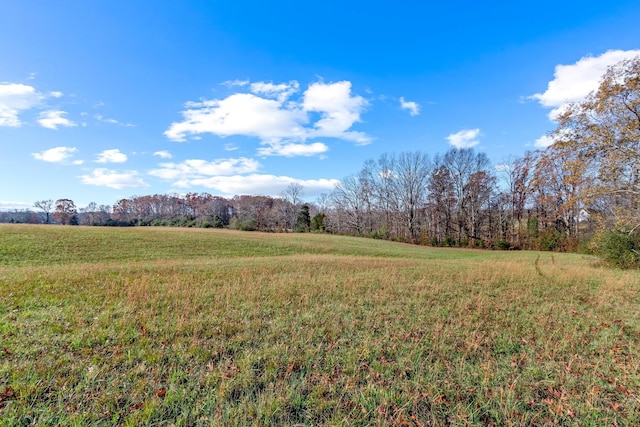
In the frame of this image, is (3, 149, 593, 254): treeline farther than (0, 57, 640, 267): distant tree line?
Yes

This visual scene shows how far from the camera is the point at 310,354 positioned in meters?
4.79

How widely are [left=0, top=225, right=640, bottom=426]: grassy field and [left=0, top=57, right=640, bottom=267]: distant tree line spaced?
10.3 m

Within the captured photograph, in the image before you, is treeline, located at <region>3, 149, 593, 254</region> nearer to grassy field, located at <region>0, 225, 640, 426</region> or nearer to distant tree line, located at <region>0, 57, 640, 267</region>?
distant tree line, located at <region>0, 57, 640, 267</region>

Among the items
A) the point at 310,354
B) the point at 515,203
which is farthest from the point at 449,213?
the point at 310,354

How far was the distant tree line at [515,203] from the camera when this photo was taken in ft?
52.6

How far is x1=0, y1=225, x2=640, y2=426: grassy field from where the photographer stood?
3465 mm

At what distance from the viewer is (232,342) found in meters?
5.17

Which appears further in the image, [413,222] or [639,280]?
[413,222]

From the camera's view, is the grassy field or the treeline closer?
the grassy field

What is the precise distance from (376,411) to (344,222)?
59045 mm

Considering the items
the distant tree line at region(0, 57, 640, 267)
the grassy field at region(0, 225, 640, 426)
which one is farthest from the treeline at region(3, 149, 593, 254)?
the grassy field at region(0, 225, 640, 426)

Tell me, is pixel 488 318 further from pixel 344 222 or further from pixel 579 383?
pixel 344 222

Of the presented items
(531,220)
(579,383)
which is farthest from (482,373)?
(531,220)

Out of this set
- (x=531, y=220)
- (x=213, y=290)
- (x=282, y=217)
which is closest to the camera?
(x=213, y=290)
